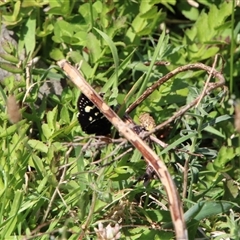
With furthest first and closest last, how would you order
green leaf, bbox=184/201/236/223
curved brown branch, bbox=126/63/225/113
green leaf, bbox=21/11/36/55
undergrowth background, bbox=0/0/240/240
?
green leaf, bbox=21/11/36/55 < curved brown branch, bbox=126/63/225/113 < undergrowth background, bbox=0/0/240/240 < green leaf, bbox=184/201/236/223

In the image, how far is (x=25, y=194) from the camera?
2.35 m

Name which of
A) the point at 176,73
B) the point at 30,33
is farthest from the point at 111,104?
the point at 30,33

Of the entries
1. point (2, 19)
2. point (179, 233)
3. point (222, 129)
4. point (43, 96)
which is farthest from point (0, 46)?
point (179, 233)

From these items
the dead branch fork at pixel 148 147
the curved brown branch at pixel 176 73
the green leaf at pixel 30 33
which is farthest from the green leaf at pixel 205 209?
the green leaf at pixel 30 33

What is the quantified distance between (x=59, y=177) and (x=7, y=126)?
1.13ft

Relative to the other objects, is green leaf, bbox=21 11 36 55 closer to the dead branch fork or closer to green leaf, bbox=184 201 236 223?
the dead branch fork

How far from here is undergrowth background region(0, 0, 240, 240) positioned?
2.25 m

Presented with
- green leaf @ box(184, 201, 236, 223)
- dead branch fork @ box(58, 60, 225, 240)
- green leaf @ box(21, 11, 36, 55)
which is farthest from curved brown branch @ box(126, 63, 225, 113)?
green leaf @ box(21, 11, 36, 55)

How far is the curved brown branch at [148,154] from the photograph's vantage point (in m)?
1.80

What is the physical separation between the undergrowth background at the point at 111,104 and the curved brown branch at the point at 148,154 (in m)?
0.13

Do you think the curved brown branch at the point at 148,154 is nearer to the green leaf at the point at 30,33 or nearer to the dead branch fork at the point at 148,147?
the dead branch fork at the point at 148,147

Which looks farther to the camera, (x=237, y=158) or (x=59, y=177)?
(x=237, y=158)

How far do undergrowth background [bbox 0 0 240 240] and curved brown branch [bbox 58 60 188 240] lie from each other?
13 cm

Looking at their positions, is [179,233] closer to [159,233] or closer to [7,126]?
[159,233]
